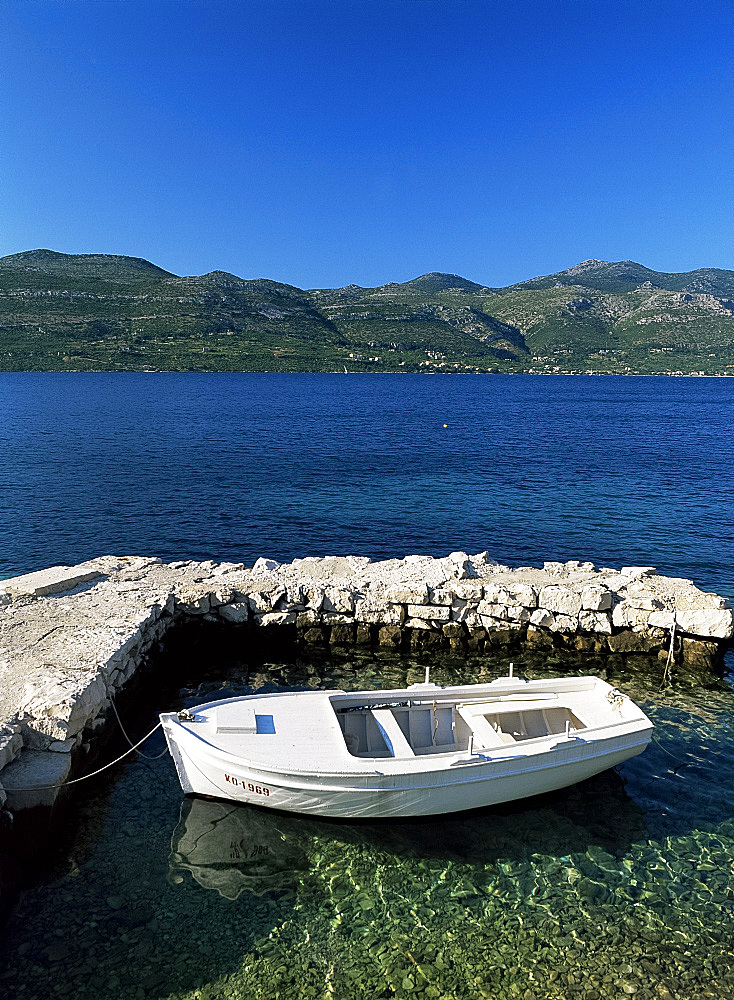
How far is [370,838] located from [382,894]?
1.22 metres

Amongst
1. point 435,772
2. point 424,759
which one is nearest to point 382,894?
point 435,772

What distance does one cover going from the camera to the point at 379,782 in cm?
1029

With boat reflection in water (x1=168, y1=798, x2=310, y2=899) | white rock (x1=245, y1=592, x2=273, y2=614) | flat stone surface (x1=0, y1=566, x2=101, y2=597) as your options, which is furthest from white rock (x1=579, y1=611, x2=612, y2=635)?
flat stone surface (x1=0, y1=566, x2=101, y2=597)

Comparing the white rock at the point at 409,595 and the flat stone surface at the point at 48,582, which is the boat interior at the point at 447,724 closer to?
the white rock at the point at 409,595

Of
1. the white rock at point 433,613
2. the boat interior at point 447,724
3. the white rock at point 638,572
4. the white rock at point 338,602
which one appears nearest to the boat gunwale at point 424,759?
the boat interior at point 447,724

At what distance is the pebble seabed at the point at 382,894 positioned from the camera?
26.6ft

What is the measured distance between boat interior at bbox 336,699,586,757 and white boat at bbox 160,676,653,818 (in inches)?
0.9

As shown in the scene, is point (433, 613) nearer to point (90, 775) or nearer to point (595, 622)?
point (595, 622)

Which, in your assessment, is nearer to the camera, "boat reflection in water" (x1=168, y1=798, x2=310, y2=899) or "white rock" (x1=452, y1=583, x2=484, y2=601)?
"boat reflection in water" (x1=168, y1=798, x2=310, y2=899)

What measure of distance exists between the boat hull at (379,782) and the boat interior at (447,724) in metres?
0.83

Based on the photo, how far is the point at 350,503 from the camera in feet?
109

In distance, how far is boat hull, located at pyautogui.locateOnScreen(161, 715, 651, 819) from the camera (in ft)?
33.8

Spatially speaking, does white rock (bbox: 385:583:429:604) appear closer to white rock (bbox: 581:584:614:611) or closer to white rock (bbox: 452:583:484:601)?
white rock (bbox: 452:583:484:601)

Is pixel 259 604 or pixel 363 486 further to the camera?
pixel 363 486
